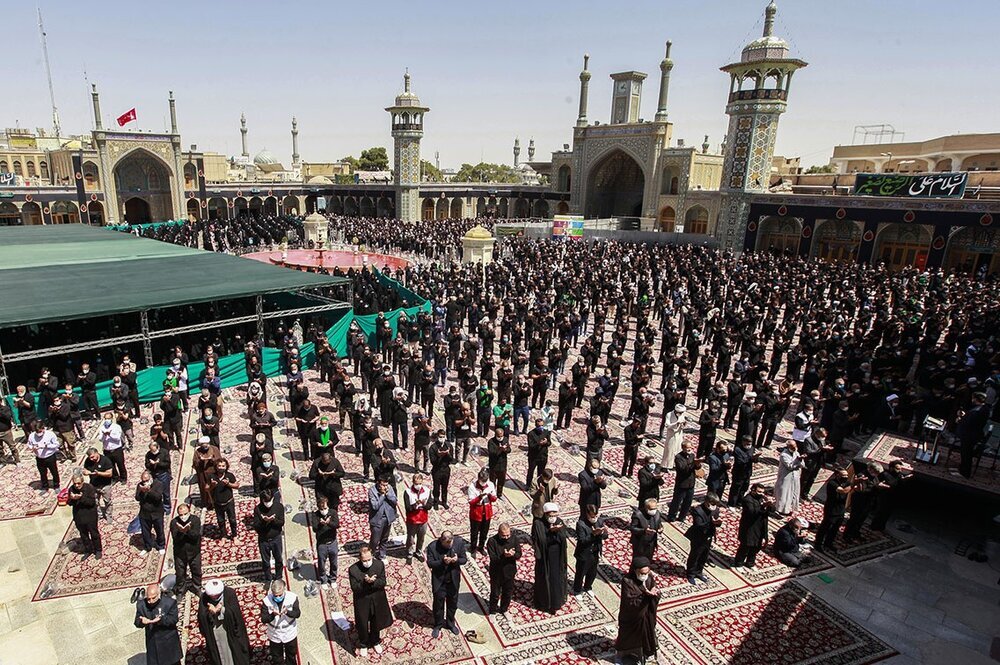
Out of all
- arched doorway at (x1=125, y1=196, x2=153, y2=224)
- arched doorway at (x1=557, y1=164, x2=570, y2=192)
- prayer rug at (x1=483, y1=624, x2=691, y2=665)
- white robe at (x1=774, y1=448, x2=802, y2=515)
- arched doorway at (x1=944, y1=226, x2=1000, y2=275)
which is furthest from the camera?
arched doorway at (x1=557, y1=164, x2=570, y2=192)

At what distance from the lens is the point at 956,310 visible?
17422 millimetres

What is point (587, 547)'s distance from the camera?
655 centimetres

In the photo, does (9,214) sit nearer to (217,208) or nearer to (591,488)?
(217,208)

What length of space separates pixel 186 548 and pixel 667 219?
1629 inches

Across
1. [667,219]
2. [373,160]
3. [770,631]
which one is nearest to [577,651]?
[770,631]

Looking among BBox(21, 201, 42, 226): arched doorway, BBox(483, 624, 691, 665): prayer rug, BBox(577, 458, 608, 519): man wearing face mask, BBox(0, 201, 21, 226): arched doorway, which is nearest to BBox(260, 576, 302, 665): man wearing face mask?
BBox(483, 624, 691, 665): prayer rug

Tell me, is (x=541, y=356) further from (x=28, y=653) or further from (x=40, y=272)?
(x=40, y=272)

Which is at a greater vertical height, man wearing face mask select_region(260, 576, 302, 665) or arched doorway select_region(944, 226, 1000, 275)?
arched doorway select_region(944, 226, 1000, 275)

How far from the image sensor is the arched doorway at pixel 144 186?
44250 millimetres

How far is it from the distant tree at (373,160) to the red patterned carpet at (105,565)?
8117cm

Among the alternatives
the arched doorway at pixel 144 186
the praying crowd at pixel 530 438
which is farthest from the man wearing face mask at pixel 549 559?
the arched doorway at pixel 144 186

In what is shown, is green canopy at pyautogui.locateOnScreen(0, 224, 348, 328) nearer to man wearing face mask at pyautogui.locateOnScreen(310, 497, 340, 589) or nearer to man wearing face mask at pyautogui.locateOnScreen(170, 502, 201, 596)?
man wearing face mask at pyautogui.locateOnScreen(170, 502, 201, 596)

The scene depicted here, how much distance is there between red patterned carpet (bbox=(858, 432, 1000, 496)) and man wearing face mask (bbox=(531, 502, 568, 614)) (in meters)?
5.93

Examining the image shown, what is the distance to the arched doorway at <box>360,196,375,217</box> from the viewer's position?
190ft
